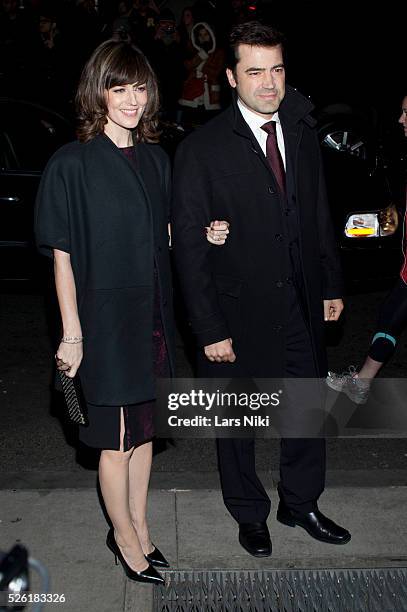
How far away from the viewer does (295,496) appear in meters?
4.29

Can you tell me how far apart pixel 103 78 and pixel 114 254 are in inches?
24.7

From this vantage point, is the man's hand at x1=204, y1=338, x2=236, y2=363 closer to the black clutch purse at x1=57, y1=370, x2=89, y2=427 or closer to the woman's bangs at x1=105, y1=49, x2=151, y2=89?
the black clutch purse at x1=57, y1=370, x2=89, y2=427

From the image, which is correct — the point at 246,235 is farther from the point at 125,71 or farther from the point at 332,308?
the point at 125,71

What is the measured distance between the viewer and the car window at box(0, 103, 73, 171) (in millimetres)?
7809

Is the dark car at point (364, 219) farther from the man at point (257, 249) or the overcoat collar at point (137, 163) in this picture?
the overcoat collar at point (137, 163)

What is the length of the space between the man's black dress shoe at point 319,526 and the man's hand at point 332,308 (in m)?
0.85

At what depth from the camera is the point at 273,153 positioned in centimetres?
398

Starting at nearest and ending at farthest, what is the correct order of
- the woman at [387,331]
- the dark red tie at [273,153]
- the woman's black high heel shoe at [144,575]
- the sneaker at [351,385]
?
the woman's black high heel shoe at [144,575] → the dark red tie at [273,153] → the woman at [387,331] → the sneaker at [351,385]

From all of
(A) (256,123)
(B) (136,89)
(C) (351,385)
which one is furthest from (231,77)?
(C) (351,385)

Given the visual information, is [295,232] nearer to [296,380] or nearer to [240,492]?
[296,380]

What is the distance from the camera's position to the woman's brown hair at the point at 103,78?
11.5 feet

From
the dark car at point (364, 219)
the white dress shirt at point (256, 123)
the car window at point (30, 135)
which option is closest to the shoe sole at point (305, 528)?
the white dress shirt at point (256, 123)

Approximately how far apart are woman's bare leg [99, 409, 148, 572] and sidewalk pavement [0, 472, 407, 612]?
4.5 inches

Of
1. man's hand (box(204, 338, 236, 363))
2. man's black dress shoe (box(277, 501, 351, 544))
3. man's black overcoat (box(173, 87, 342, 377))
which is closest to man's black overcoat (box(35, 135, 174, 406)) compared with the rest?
man's black overcoat (box(173, 87, 342, 377))
